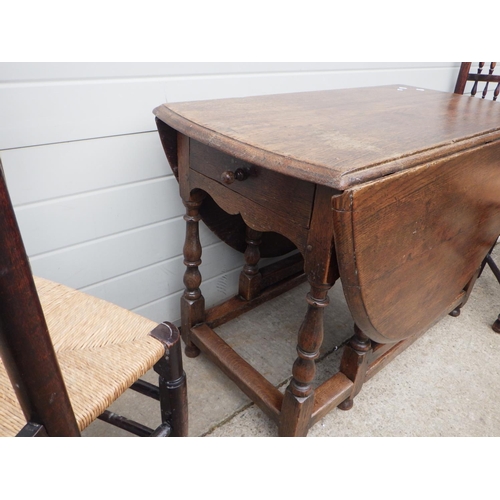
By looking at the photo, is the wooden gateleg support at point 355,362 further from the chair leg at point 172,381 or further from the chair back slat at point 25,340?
the chair back slat at point 25,340

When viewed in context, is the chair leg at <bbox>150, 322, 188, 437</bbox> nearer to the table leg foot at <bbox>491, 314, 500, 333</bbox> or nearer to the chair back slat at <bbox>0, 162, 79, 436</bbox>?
the chair back slat at <bbox>0, 162, 79, 436</bbox>

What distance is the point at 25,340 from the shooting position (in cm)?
38

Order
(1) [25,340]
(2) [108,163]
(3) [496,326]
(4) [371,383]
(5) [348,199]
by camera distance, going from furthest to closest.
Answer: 1. (3) [496,326]
2. (4) [371,383]
3. (2) [108,163]
4. (5) [348,199]
5. (1) [25,340]

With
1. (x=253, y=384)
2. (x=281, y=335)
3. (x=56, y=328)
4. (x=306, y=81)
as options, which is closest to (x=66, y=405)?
(x=56, y=328)

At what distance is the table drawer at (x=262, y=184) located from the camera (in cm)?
82

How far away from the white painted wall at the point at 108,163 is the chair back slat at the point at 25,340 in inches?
29.6

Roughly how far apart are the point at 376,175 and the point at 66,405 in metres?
0.59

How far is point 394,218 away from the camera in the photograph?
795mm

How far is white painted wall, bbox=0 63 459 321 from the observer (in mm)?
1018

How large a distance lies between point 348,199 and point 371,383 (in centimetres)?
101

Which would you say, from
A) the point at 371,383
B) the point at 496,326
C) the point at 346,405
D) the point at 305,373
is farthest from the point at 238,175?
the point at 496,326

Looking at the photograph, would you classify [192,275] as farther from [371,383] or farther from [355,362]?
[371,383]

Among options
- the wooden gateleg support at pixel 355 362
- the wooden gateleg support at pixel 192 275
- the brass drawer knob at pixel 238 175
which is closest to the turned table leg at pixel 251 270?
the wooden gateleg support at pixel 192 275

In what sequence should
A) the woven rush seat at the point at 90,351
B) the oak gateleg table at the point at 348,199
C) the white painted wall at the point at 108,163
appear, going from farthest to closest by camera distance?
the white painted wall at the point at 108,163
the oak gateleg table at the point at 348,199
the woven rush seat at the point at 90,351
